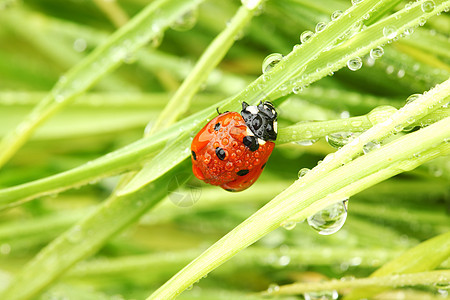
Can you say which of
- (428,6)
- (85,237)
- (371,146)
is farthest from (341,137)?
(85,237)

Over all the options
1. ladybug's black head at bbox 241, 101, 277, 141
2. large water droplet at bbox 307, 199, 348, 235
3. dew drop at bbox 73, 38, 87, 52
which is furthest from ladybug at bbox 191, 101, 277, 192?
dew drop at bbox 73, 38, 87, 52

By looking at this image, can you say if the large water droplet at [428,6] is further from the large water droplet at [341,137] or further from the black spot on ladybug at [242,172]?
the black spot on ladybug at [242,172]

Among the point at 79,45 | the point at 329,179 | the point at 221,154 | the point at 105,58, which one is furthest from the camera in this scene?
the point at 79,45

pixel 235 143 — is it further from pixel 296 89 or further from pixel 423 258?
pixel 423 258

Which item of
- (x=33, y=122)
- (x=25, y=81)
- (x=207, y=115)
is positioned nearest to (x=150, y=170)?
(x=207, y=115)

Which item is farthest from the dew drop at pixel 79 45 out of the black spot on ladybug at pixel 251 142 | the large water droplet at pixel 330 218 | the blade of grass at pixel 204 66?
the large water droplet at pixel 330 218

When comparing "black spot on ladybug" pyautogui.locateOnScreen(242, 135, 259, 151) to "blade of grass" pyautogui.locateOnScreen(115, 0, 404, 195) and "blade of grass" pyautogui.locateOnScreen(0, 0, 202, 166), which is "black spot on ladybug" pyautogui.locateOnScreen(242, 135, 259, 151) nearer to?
"blade of grass" pyautogui.locateOnScreen(115, 0, 404, 195)
